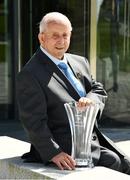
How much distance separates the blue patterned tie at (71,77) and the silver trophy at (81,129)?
0.21 meters

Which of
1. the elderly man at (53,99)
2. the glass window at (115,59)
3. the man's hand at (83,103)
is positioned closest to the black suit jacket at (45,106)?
the elderly man at (53,99)

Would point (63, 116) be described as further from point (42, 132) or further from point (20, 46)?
point (20, 46)

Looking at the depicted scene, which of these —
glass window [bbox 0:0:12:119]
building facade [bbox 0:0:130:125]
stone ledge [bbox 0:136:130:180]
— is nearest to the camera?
stone ledge [bbox 0:136:130:180]

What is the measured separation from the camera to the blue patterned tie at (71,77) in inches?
130

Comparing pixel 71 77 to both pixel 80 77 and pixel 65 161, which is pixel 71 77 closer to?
pixel 80 77

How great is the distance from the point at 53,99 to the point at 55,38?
1.15 ft

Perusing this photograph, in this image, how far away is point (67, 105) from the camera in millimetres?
3107

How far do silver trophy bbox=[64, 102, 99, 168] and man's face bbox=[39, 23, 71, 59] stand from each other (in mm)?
350

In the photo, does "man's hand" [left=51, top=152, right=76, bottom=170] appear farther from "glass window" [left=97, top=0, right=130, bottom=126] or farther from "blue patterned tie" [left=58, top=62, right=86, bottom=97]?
"glass window" [left=97, top=0, right=130, bottom=126]

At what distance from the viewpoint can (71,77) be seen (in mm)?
3320

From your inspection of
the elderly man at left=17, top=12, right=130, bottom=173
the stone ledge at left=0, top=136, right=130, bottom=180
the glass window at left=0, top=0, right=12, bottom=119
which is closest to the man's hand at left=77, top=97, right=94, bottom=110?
the elderly man at left=17, top=12, right=130, bottom=173

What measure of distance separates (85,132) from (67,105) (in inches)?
7.3

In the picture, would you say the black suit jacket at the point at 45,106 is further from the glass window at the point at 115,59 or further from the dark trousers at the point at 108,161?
the glass window at the point at 115,59

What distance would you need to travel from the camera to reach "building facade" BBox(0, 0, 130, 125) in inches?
311
